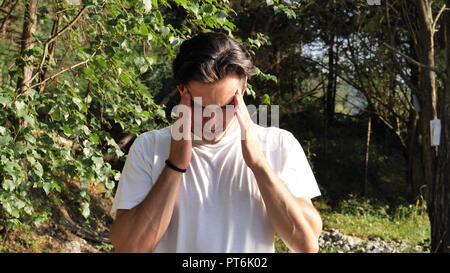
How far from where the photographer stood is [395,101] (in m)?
11.4

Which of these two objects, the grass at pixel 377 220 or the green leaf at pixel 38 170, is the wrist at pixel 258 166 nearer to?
the green leaf at pixel 38 170

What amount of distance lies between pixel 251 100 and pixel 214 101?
698cm

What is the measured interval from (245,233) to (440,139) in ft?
14.6

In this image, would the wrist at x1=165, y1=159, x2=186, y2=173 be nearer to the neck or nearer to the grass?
the neck

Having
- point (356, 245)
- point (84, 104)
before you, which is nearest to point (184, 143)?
point (84, 104)

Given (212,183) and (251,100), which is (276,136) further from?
(251,100)

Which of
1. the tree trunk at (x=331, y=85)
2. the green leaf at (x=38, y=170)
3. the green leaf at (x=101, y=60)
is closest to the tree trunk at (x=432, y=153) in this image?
the green leaf at (x=101, y=60)

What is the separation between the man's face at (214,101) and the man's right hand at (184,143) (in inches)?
0.7

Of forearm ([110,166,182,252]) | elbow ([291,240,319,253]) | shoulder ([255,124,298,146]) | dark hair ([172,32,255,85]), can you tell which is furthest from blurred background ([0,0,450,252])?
elbow ([291,240,319,253])

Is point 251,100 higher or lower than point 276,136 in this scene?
higher

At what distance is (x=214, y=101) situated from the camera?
1.54 meters

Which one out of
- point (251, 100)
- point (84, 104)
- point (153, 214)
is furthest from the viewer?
point (251, 100)

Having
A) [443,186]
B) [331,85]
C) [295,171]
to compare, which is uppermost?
[331,85]
